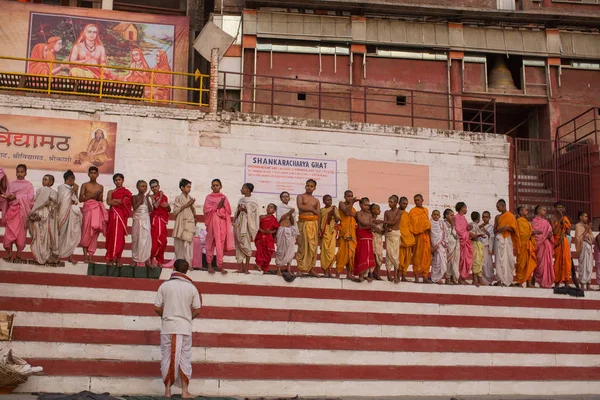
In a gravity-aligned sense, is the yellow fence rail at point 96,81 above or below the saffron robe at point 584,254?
above

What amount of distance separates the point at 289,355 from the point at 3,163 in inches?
350

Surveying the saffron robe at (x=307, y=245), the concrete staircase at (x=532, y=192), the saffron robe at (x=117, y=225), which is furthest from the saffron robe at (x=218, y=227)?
the concrete staircase at (x=532, y=192)

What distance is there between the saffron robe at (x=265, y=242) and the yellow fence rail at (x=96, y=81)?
6.44 m

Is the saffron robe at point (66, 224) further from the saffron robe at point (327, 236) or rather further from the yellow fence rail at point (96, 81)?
the yellow fence rail at point (96, 81)

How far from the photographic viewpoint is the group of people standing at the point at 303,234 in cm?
1195

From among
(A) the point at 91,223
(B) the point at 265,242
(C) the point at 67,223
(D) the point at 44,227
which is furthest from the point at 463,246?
(D) the point at 44,227

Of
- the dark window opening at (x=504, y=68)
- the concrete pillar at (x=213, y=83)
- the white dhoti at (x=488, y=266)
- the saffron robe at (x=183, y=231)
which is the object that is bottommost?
the white dhoti at (x=488, y=266)

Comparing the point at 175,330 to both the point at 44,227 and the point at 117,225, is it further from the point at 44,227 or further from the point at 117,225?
→ the point at 44,227

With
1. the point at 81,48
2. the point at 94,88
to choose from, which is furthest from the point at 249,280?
the point at 81,48

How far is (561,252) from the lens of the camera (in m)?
14.7

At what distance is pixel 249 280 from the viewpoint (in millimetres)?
12219

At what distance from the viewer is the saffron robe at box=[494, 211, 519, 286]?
14242 mm

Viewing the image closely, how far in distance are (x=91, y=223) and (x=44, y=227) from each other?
77cm

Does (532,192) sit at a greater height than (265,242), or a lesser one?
greater
